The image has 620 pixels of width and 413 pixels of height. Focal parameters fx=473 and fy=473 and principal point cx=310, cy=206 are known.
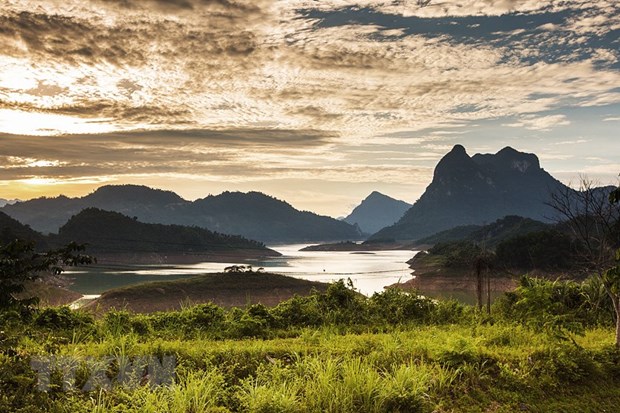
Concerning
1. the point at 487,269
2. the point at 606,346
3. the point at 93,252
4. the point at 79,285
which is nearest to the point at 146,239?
the point at 93,252

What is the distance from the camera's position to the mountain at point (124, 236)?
145500 mm

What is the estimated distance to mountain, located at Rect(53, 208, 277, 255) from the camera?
145500 mm

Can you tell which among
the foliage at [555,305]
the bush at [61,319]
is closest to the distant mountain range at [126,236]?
the bush at [61,319]

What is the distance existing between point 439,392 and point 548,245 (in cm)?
8323

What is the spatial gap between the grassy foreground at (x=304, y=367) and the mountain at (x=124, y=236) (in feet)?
A: 442

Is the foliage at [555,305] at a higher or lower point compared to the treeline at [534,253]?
higher

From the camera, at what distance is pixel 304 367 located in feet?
27.4

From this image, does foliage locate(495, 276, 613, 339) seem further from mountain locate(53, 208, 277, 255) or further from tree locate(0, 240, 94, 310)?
mountain locate(53, 208, 277, 255)

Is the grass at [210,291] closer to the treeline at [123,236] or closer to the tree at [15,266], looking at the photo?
the tree at [15,266]

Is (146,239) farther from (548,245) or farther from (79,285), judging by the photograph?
(548,245)

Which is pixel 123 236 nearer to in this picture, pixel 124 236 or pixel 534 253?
pixel 124 236

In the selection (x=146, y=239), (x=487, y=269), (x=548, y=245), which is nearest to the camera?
(x=487, y=269)

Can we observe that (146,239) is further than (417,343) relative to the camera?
Yes

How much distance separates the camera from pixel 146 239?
15888 cm
